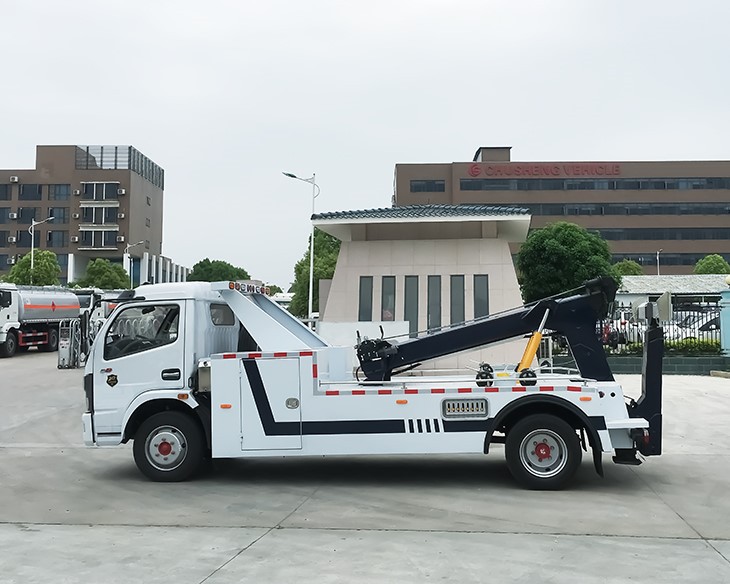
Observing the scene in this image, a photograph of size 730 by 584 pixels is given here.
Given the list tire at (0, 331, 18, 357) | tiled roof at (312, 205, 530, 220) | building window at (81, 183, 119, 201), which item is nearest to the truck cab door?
tiled roof at (312, 205, 530, 220)

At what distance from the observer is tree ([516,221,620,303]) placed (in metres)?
40.9

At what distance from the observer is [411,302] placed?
24.5 m

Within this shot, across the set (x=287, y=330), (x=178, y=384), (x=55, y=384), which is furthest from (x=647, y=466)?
(x=55, y=384)

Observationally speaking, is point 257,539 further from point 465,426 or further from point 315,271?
point 315,271

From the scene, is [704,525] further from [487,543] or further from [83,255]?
[83,255]

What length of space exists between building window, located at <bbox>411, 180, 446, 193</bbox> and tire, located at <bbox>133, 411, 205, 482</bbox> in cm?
7921

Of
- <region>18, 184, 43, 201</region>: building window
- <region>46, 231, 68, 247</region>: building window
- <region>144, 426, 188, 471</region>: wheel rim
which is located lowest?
<region>144, 426, 188, 471</region>: wheel rim

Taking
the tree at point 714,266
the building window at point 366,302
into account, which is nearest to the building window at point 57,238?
the tree at point 714,266

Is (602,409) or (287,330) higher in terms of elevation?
(287,330)

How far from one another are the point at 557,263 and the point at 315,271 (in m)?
19.0

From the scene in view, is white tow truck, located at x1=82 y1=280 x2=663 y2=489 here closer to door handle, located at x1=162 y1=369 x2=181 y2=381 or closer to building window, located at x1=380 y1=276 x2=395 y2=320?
door handle, located at x1=162 y1=369 x2=181 y2=381

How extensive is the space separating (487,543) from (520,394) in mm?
2390

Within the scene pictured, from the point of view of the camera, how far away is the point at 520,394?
854cm

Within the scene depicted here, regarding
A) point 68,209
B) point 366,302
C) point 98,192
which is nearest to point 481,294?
point 366,302
